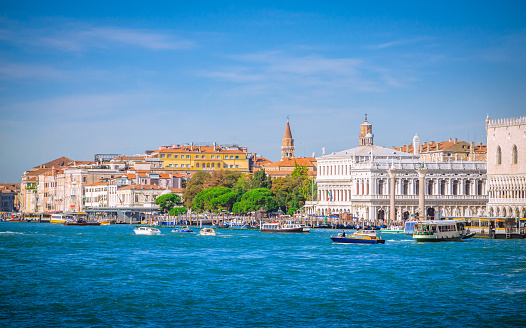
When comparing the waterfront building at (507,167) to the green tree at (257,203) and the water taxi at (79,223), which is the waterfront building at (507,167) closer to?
the green tree at (257,203)

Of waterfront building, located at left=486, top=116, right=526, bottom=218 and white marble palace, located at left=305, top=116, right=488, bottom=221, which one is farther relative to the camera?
white marble palace, located at left=305, top=116, right=488, bottom=221

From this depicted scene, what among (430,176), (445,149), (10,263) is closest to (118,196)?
(445,149)

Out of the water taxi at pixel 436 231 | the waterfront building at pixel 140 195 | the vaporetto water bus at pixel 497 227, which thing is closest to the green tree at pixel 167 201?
the waterfront building at pixel 140 195

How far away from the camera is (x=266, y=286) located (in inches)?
1195

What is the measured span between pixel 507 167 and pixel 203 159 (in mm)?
62638

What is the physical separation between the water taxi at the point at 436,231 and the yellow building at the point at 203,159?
7346 cm

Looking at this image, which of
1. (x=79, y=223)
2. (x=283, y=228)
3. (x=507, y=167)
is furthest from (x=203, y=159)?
(x=507, y=167)

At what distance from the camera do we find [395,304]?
86.4ft

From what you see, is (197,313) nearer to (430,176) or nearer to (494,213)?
(494,213)

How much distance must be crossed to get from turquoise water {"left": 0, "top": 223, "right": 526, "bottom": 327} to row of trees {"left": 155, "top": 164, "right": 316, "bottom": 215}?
3534cm

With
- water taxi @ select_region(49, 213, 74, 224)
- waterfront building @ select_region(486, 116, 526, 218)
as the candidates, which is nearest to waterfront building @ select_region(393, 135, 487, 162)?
waterfront building @ select_region(486, 116, 526, 218)

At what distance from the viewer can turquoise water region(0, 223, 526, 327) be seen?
2411cm

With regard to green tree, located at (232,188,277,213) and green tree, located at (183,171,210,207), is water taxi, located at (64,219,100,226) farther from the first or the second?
green tree, located at (232,188,277,213)

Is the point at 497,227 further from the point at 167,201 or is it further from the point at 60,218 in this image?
the point at 60,218
